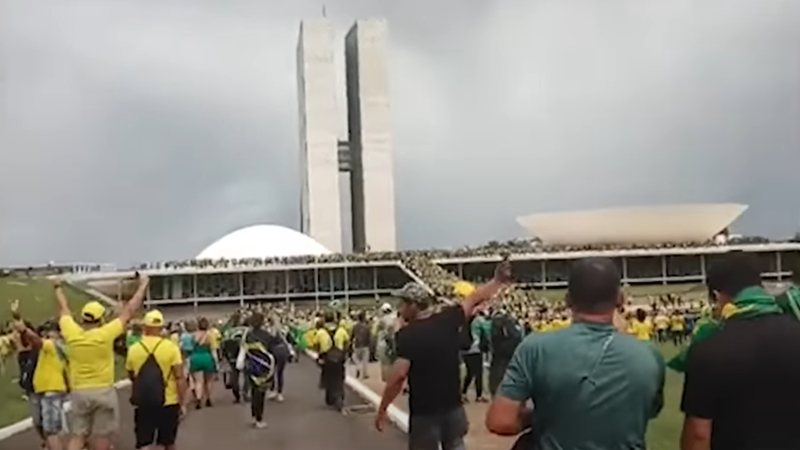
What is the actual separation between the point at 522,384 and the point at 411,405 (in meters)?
2.34

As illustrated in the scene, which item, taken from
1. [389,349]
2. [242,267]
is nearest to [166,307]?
[242,267]

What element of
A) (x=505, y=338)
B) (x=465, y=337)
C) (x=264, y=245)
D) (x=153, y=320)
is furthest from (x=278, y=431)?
(x=264, y=245)

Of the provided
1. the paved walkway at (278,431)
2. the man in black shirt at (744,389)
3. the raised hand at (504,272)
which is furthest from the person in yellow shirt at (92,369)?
the man in black shirt at (744,389)

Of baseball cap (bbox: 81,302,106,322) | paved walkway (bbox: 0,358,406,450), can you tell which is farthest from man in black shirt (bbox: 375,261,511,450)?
paved walkway (bbox: 0,358,406,450)

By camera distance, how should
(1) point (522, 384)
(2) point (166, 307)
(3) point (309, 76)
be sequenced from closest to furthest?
(1) point (522, 384), (2) point (166, 307), (3) point (309, 76)

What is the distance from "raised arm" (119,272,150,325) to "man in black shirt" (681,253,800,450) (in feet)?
15.0

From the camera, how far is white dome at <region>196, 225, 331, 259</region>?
3418 inches

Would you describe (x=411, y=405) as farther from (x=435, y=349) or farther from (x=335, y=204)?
(x=335, y=204)

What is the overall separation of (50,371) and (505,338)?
21.7 feet

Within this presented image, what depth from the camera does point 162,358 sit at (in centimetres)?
822

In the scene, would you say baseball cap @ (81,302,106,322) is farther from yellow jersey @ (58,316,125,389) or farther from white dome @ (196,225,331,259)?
white dome @ (196,225,331,259)

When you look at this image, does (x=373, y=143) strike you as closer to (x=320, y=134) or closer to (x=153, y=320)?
(x=320, y=134)

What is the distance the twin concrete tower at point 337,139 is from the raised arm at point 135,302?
84.3 meters

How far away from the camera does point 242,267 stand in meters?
69.3
